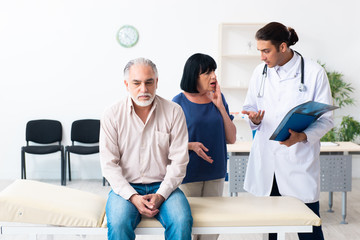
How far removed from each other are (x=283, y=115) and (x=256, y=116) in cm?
14

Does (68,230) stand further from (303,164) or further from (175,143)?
(303,164)

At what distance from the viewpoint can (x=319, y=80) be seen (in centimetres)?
219

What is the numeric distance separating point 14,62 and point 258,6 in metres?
3.09

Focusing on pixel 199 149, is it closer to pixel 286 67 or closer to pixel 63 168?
pixel 286 67

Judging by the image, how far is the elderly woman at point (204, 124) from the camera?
2.21m

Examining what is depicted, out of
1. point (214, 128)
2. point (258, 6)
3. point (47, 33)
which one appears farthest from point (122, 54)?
point (214, 128)

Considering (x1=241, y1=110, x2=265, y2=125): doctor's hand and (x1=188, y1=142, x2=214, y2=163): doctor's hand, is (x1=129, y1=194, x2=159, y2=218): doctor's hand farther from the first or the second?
(x1=241, y1=110, x2=265, y2=125): doctor's hand

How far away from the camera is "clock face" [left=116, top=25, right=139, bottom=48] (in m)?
5.36

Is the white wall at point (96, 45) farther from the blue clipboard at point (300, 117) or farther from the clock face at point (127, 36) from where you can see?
the blue clipboard at point (300, 117)

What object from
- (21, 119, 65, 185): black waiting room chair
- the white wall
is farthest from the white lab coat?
(21, 119, 65, 185): black waiting room chair

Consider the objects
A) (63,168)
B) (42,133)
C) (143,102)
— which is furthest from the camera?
(42,133)

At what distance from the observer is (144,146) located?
6.69ft

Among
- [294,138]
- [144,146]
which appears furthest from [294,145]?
[144,146]

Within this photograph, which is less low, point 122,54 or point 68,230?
point 122,54
